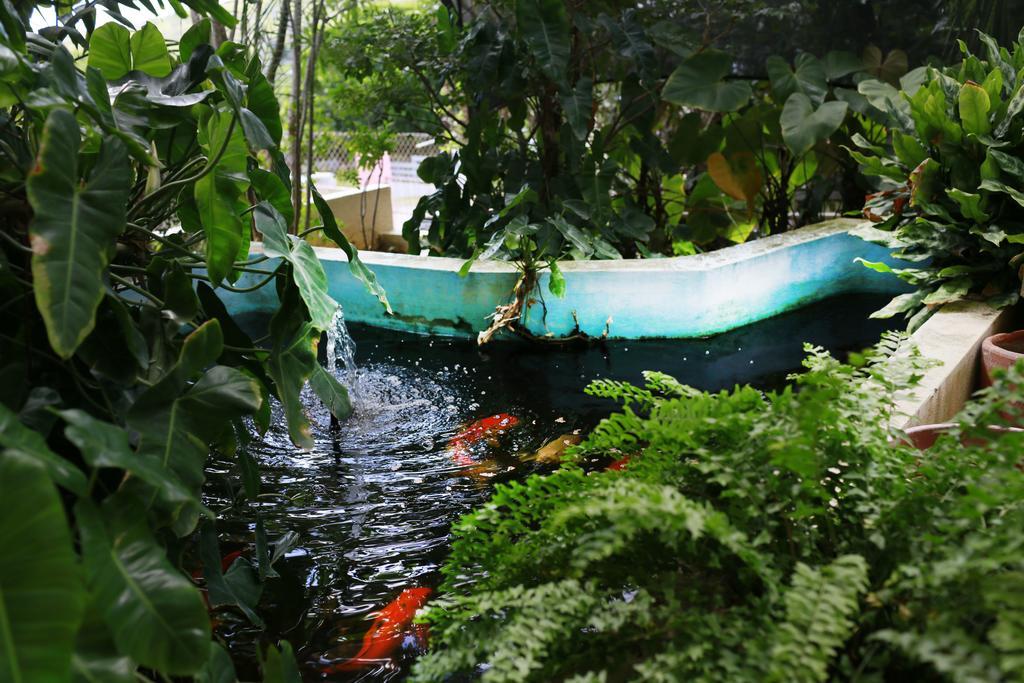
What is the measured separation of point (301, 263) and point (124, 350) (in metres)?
0.44

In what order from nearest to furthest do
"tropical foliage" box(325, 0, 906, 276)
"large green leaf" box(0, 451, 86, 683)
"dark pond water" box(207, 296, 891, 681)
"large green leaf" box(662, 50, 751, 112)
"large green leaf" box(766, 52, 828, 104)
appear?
"large green leaf" box(0, 451, 86, 683) < "dark pond water" box(207, 296, 891, 681) < "tropical foliage" box(325, 0, 906, 276) < "large green leaf" box(662, 50, 751, 112) < "large green leaf" box(766, 52, 828, 104)

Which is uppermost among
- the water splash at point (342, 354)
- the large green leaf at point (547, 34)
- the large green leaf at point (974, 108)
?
the large green leaf at point (547, 34)

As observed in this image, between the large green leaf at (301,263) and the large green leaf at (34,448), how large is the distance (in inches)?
28.9

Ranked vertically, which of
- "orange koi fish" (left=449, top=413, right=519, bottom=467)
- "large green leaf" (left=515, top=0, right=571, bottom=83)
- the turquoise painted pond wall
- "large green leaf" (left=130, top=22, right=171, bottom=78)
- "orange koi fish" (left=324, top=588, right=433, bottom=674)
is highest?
"large green leaf" (left=515, top=0, right=571, bottom=83)

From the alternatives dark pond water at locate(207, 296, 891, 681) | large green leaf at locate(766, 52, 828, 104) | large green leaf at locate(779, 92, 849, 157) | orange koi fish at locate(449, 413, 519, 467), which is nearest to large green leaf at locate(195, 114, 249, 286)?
dark pond water at locate(207, 296, 891, 681)

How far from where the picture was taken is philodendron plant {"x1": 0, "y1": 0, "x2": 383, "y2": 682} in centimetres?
106

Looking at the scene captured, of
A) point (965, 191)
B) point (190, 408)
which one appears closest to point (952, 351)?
point (965, 191)

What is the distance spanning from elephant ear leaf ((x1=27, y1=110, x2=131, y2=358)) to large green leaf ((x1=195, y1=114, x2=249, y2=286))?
0.46 meters

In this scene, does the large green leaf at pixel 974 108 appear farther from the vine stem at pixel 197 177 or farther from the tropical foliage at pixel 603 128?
the vine stem at pixel 197 177

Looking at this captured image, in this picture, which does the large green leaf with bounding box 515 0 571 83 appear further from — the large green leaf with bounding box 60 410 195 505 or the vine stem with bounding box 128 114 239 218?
the large green leaf with bounding box 60 410 195 505

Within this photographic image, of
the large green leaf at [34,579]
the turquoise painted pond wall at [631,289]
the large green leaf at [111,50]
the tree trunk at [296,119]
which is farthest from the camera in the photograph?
the tree trunk at [296,119]

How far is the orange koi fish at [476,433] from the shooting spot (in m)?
3.58

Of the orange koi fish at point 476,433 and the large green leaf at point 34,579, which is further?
the orange koi fish at point 476,433

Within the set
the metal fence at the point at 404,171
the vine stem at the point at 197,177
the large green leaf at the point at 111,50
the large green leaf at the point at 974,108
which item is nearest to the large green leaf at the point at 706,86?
the large green leaf at the point at 974,108
